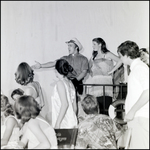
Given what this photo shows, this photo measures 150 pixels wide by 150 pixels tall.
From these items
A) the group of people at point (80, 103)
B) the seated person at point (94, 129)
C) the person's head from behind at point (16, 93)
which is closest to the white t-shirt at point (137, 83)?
the group of people at point (80, 103)

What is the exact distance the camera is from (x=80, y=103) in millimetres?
2857

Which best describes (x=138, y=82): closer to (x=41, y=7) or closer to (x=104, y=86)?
(x=104, y=86)

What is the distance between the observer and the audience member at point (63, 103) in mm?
2805

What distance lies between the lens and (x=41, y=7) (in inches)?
112

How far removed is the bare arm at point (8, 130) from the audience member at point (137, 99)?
42.4 inches

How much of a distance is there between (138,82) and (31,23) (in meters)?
1.17

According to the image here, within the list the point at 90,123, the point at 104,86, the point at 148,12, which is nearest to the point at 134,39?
the point at 148,12

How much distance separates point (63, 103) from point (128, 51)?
794 millimetres

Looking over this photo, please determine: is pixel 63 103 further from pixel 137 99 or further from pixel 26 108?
pixel 137 99

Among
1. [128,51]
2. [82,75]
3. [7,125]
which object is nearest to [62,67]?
[82,75]

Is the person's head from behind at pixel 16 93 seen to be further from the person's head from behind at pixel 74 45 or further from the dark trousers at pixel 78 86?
the person's head from behind at pixel 74 45

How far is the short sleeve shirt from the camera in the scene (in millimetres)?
2873

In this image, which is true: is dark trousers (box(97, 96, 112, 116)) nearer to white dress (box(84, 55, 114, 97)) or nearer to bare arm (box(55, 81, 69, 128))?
white dress (box(84, 55, 114, 97))

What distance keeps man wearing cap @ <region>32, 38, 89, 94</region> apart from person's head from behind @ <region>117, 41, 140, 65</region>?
36 cm
